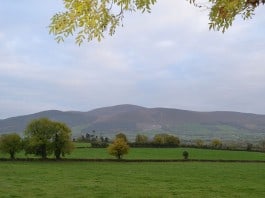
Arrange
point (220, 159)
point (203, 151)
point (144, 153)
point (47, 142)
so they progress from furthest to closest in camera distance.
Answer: point (203, 151) → point (144, 153) → point (220, 159) → point (47, 142)

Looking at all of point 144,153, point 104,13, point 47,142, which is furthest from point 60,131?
point 104,13

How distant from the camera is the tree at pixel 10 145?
85312 mm

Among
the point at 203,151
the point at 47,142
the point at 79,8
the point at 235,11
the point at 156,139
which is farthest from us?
the point at 156,139

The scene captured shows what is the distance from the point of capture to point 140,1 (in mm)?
6684

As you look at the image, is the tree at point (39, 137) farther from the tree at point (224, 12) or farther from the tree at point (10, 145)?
the tree at point (224, 12)

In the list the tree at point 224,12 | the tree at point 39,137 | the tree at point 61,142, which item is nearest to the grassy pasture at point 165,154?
the tree at point 61,142

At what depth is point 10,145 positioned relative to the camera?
8588 centimetres

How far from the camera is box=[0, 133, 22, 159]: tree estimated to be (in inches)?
3359

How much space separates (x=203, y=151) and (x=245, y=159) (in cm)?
1714

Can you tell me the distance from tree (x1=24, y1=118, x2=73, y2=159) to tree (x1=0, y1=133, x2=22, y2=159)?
1.49 metres

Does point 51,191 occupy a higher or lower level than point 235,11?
lower

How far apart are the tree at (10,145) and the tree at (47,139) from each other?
1.49 metres

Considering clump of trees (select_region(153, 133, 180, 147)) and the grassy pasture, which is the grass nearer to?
the grassy pasture

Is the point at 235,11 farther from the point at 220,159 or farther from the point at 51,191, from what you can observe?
the point at 220,159
